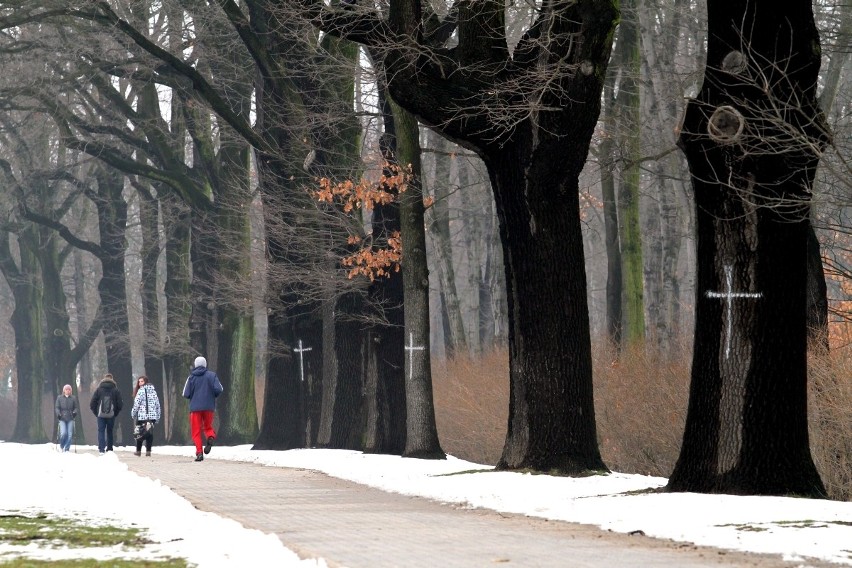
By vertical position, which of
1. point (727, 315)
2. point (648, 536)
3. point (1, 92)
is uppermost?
point (1, 92)

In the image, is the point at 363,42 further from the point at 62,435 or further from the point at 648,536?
the point at 62,435

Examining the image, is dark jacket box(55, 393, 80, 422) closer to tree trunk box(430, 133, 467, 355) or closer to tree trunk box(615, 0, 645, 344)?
tree trunk box(430, 133, 467, 355)

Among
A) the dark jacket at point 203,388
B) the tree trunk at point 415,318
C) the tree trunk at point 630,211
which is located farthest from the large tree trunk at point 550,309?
the tree trunk at point 630,211

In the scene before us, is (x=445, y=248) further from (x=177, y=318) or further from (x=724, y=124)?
(x=724, y=124)

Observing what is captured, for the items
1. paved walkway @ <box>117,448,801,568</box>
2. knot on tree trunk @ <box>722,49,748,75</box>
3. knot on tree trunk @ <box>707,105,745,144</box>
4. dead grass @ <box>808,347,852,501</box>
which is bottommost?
paved walkway @ <box>117,448,801,568</box>

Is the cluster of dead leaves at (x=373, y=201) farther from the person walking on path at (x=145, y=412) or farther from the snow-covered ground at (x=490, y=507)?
the person walking on path at (x=145, y=412)

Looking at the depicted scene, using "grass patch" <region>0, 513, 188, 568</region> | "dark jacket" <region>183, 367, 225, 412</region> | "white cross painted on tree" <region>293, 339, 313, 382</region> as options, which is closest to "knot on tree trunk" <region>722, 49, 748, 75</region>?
"grass patch" <region>0, 513, 188, 568</region>

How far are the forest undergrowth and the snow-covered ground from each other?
243 cm

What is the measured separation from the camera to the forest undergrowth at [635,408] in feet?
58.8

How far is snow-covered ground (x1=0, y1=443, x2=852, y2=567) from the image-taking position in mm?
10352

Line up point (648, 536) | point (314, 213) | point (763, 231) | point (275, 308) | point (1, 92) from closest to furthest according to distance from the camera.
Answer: point (648, 536) < point (763, 231) < point (314, 213) < point (275, 308) < point (1, 92)

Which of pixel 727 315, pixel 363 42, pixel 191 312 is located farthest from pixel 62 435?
pixel 727 315

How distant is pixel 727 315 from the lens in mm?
14477

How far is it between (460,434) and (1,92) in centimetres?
1365
